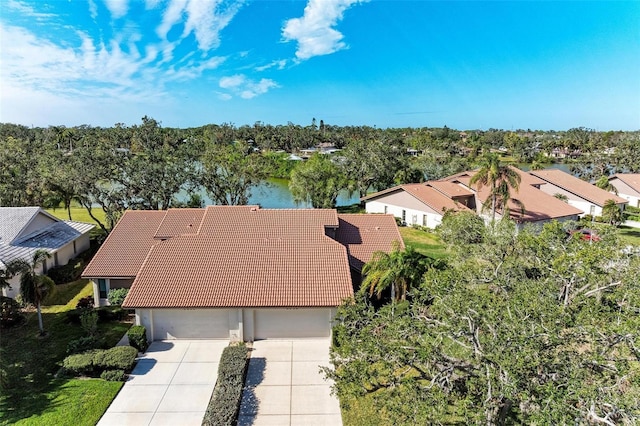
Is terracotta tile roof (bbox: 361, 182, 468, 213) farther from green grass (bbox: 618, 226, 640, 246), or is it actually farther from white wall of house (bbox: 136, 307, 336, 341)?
white wall of house (bbox: 136, 307, 336, 341)

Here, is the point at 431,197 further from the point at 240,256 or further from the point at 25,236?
the point at 25,236

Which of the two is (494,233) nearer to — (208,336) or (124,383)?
(208,336)

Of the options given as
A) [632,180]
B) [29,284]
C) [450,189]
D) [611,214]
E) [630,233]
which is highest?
[632,180]

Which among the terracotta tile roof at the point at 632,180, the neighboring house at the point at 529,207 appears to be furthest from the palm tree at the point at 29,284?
the terracotta tile roof at the point at 632,180

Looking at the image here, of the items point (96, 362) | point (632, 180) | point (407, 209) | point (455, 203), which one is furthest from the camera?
point (632, 180)

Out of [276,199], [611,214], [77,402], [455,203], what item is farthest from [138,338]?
[276,199]

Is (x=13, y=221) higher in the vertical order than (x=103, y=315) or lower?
higher
